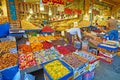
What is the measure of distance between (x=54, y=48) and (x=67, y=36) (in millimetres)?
987

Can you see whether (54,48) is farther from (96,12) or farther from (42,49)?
(96,12)

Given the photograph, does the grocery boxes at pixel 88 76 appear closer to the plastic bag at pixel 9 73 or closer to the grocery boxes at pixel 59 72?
the grocery boxes at pixel 59 72

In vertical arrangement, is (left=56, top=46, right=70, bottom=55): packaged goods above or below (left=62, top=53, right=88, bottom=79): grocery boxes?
above

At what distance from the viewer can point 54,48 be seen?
324 cm

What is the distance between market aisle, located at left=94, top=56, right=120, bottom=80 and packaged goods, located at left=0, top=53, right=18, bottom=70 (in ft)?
6.48

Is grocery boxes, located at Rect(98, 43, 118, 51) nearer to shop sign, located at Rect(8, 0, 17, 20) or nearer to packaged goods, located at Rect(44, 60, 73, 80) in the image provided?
packaged goods, located at Rect(44, 60, 73, 80)

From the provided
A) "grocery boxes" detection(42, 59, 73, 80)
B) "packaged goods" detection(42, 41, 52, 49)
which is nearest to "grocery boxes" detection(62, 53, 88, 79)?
"grocery boxes" detection(42, 59, 73, 80)

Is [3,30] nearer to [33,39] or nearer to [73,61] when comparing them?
[33,39]

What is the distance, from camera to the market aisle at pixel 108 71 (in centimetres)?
268

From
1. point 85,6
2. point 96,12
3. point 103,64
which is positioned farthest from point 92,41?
point 96,12

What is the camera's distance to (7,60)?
7.29ft

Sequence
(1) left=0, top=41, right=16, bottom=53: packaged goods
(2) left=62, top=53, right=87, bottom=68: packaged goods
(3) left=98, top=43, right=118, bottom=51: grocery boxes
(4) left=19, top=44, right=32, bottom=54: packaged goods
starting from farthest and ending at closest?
(3) left=98, top=43, right=118, bottom=51: grocery boxes < (4) left=19, top=44, right=32, bottom=54: packaged goods < (1) left=0, top=41, right=16, bottom=53: packaged goods < (2) left=62, top=53, right=87, bottom=68: packaged goods

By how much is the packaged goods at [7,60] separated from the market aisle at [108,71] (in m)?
1.97

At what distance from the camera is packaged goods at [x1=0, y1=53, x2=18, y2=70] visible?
2.11m
